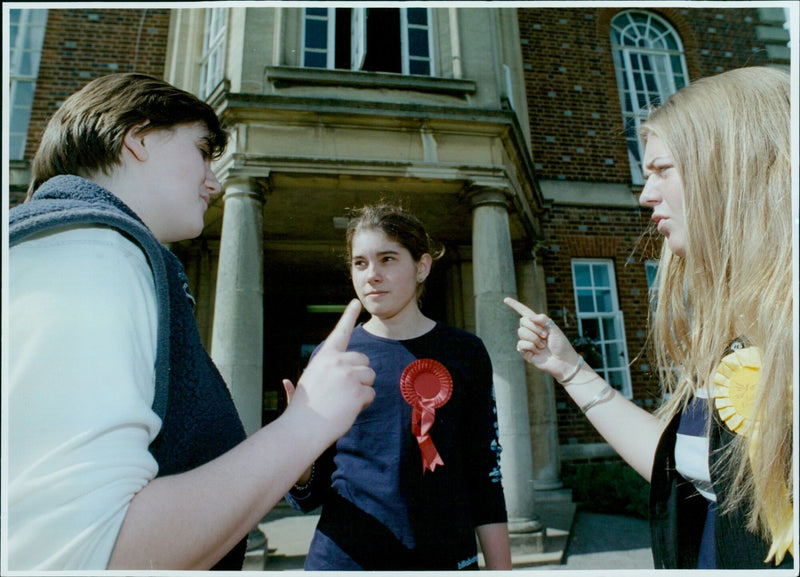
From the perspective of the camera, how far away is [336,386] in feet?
2.62

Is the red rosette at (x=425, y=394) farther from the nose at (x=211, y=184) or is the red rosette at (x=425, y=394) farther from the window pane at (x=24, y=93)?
the window pane at (x=24, y=93)

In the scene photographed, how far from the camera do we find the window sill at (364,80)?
4188 mm

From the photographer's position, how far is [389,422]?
1.49 m

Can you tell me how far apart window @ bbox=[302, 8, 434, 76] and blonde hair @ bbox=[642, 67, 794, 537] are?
401 centimetres

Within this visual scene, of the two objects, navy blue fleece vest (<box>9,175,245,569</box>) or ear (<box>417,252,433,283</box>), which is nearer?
navy blue fleece vest (<box>9,175,245,569</box>)

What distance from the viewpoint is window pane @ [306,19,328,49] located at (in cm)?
480

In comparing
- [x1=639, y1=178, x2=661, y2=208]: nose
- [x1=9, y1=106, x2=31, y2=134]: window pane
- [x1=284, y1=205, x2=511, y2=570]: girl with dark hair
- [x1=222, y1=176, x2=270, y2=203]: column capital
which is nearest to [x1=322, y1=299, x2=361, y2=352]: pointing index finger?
[x1=284, y1=205, x2=511, y2=570]: girl with dark hair

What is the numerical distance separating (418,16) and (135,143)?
5056mm

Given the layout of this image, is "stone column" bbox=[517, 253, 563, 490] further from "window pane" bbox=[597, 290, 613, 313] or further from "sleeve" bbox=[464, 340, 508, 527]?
"sleeve" bbox=[464, 340, 508, 527]

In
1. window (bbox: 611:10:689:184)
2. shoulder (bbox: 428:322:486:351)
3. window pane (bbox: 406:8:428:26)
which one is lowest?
shoulder (bbox: 428:322:486:351)

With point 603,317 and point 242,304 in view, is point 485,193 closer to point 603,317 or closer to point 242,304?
point 242,304

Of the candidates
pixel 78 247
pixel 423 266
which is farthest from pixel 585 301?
pixel 78 247

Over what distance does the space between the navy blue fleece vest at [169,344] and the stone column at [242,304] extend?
107 inches

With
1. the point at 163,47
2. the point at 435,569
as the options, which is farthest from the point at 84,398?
the point at 163,47
